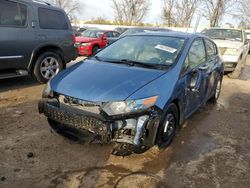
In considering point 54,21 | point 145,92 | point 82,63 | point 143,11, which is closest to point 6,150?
point 82,63

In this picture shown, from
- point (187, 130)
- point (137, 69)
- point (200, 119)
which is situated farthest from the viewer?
point (200, 119)

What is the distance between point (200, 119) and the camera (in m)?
5.41

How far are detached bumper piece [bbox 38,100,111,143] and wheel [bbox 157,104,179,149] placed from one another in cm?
69

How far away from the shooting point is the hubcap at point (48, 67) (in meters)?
7.14

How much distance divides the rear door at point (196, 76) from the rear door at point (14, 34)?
151 inches

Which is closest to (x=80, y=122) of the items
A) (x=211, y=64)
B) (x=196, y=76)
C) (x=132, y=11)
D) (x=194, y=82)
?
(x=194, y=82)

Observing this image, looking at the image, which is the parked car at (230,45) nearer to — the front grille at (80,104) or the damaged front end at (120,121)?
the damaged front end at (120,121)

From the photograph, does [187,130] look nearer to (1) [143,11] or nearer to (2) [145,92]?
(2) [145,92]

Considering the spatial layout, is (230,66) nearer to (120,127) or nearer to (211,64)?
(211,64)

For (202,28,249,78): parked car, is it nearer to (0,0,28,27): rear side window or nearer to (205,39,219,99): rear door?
(205,39,219,99): rear door

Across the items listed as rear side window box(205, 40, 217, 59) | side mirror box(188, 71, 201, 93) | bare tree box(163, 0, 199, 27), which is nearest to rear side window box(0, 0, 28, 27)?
rear side window box(205, 40, 217, 59)

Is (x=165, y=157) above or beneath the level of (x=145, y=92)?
beneath

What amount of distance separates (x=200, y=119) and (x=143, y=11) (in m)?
39.3

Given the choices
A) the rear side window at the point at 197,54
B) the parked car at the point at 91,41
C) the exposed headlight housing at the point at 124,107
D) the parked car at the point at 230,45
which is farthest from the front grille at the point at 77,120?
the parked car at the point at 91,41
